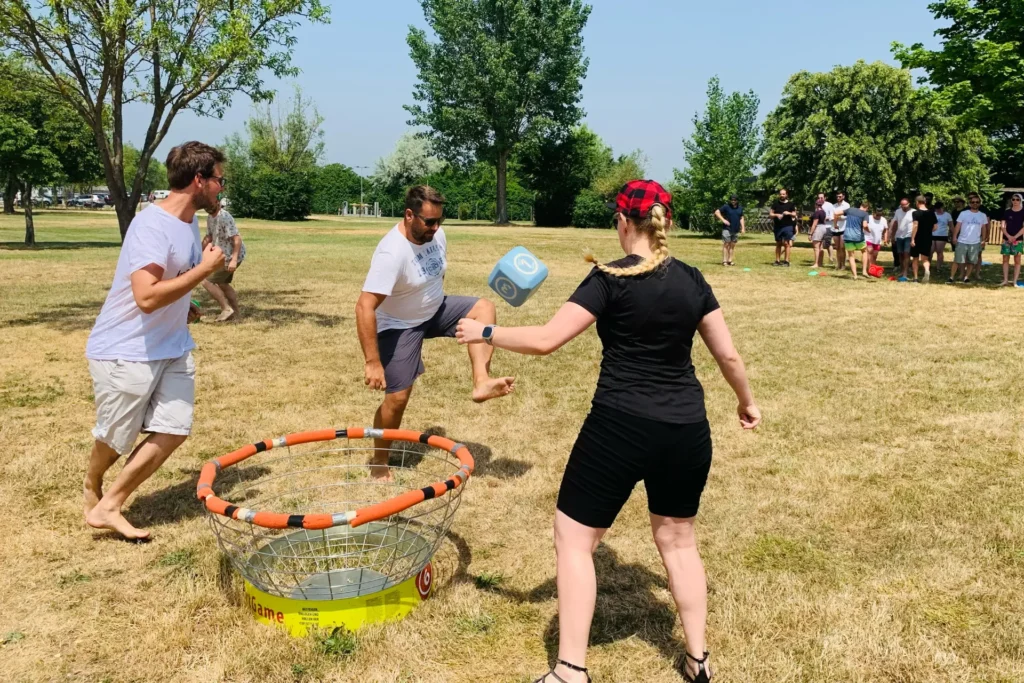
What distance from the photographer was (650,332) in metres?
2.93

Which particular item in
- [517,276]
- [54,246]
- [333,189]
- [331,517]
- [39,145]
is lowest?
[54,246]

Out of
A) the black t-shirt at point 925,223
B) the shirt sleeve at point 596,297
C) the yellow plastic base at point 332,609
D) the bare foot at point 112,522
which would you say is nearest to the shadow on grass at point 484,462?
the bare foot at point 112,522

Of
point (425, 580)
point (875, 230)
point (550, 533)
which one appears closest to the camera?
point (425, 580)

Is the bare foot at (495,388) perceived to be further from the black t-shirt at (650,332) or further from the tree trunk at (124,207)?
the tree trunk at (124,207)

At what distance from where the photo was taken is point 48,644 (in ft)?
11.4

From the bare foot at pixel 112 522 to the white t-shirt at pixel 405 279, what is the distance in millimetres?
1967

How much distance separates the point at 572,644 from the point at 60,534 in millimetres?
3398

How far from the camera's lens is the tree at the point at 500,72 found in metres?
48.6

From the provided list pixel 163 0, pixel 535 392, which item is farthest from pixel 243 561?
pixel 163 0

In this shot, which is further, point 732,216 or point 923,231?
point 732,216

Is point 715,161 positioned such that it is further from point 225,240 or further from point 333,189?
point 333,189

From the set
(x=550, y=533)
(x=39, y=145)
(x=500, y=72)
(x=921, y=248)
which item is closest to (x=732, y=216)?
(x=921, y=248)

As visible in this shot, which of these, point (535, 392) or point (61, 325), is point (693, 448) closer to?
point (535, 392)

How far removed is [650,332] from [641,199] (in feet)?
1.71
